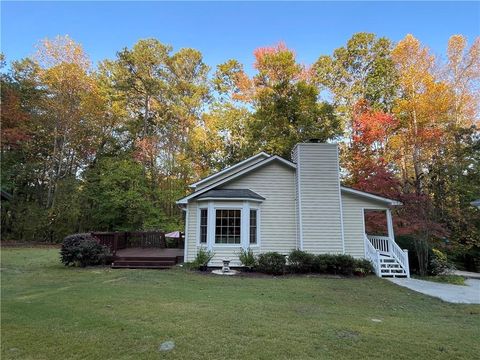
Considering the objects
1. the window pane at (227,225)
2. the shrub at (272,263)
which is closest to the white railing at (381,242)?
the shrub at (272,263)

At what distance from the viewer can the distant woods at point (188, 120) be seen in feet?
68.1

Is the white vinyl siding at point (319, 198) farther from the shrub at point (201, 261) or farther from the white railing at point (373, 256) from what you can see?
the shrub at point (201, 261)

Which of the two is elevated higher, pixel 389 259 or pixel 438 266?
pixel 389 259

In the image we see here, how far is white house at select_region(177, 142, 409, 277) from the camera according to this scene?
11.7 m

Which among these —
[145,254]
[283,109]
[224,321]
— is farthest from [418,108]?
[224,321]

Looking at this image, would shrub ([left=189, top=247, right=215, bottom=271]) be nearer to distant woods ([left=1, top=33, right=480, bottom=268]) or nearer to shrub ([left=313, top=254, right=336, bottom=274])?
shrub ([left=313, top=254, right=336, bottom=274])

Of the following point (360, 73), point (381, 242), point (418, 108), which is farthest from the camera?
point (360, 73)

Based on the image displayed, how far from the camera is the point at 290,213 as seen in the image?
1246 centimetres

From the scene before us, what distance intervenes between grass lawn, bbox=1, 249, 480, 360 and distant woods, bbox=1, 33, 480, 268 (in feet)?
40.5

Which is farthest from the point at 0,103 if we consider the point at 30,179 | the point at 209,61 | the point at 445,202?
the point at 445,202

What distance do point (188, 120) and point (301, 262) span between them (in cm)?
1887

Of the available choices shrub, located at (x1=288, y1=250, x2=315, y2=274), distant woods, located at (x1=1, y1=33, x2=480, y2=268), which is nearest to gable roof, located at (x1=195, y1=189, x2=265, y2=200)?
shrub, located at (x1=288, y1=250, x2=315, y2=274)

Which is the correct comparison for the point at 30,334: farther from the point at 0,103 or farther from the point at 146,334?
the point at 0,103

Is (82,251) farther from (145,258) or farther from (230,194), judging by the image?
(230,194)
